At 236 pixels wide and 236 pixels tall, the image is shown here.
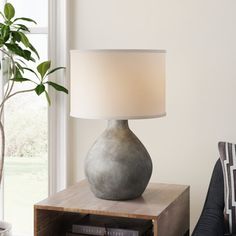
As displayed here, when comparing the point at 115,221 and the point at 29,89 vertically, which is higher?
the point at 29,89

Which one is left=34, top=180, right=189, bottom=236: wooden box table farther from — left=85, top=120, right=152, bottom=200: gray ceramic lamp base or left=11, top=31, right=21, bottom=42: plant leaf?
left=11, top=31, right=21, bottom=42: plant leaf

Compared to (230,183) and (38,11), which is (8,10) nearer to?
(38,11)

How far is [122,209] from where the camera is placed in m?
2.46

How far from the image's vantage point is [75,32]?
3.33 m

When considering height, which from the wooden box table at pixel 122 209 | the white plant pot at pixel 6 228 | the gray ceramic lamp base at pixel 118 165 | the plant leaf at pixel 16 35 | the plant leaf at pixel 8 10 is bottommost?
the white plant pot at pixel 6 228

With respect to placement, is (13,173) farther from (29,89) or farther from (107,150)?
(107,150)

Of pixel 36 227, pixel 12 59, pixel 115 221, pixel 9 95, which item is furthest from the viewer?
pixel 9 95

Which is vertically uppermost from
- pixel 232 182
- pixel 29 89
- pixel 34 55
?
pixel 34 55

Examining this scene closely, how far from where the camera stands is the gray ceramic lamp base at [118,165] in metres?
2.54

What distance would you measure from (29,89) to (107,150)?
0.89 m

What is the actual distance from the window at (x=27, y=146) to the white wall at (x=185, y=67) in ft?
0.89

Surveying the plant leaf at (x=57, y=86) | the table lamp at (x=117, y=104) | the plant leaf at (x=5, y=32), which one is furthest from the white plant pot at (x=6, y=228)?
the plant leaf at (x=5, y=32)

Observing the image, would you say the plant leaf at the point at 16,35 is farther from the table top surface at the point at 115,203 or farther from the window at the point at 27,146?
the table top surface at the point at 115,203

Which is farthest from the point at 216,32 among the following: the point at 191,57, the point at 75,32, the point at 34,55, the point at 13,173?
the point at 13,173
